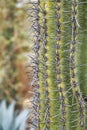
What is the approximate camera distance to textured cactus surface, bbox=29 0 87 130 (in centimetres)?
198

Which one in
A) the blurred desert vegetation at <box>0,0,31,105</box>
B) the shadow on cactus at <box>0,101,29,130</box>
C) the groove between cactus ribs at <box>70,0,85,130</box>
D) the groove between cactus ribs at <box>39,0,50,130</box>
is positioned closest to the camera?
the groove between cactus ribs at <box>70,0,85,130</box>

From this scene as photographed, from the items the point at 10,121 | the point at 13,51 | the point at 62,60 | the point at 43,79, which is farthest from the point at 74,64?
the point at 13,51

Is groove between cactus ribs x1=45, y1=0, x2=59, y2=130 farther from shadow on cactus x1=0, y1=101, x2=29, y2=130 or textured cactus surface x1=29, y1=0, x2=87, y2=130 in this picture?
shadow on cactus x1=0, y1=101, x2=29, y2=130

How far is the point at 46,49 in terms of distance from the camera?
80.8 inches

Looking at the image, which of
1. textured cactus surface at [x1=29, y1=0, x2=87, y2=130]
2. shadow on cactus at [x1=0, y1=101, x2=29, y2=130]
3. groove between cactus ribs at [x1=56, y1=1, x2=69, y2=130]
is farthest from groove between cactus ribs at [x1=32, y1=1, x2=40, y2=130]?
shadow on cactus at [x1=0, y1=101, x2=29, y2=130]

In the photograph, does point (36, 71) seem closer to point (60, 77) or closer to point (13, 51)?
point (60, 77)

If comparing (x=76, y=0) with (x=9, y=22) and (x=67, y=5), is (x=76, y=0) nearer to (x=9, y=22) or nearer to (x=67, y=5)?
(x=67, y=5)

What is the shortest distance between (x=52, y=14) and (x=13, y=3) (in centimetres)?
387

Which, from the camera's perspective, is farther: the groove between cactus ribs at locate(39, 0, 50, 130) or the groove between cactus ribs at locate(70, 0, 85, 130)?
the groove between cactus ribs at locate(39, 0, 50, 130)

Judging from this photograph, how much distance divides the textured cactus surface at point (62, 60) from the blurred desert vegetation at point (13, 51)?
362 centimetres

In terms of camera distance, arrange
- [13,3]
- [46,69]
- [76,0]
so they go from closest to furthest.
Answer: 1. [76,0]
2. [46,69]
3. [13,3]

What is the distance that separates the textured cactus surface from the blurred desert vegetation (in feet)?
11.9

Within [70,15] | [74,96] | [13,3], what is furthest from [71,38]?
[13,3]

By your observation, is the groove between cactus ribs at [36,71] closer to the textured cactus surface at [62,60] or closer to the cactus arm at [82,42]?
the textured cactus surface at [62,60]
